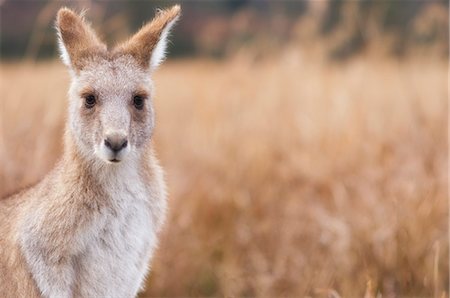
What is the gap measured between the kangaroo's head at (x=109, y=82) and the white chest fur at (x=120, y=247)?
200mm

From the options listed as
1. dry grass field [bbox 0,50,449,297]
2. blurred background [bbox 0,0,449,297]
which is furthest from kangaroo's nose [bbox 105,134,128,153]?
dry grass field [bbox 0,50,449,297]

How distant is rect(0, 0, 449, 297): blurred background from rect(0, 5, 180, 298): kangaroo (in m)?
A: 1.24

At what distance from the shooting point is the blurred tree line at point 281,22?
7.62m

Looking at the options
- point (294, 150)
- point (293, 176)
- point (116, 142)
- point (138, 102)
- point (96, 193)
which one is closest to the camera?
point (116, 142)

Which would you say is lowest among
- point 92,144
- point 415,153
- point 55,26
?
point 415,153

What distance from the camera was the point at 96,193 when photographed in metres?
4.14

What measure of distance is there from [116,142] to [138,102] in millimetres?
424

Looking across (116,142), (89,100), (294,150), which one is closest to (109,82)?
(89,100)

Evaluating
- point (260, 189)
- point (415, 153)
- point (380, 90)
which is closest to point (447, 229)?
point (415, 153)

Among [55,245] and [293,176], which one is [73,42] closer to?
[55,245]

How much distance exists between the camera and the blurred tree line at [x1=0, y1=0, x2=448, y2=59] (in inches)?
300

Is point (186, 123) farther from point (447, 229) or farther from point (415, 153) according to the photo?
point (447, 229)

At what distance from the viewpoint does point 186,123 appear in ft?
32.3

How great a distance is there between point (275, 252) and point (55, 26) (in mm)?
3443
